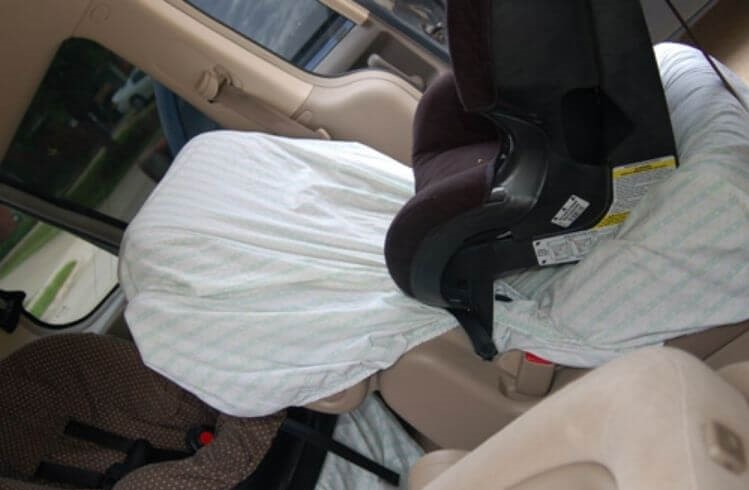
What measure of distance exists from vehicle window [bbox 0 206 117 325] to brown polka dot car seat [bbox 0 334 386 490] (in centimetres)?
40

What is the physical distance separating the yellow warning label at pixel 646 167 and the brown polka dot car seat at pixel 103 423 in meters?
0.84

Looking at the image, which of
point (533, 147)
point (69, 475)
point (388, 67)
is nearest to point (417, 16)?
point (388, 67)

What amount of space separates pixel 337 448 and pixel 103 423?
523 mm

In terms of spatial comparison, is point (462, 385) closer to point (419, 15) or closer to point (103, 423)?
point (103, 423)

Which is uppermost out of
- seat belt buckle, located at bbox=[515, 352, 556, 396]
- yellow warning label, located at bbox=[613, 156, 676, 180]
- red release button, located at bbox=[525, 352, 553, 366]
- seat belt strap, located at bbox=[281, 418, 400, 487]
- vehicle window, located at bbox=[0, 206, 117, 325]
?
yellow warning label, located at bbox=[613, 156, 676, 180]

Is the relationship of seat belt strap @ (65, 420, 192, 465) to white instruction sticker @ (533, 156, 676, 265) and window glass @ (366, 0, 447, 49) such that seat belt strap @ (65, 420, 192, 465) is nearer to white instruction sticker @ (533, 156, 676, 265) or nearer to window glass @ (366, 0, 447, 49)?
white instruction sticker @ (533, 156, 676, 265)

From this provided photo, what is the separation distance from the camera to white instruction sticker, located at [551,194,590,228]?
0.92 metres

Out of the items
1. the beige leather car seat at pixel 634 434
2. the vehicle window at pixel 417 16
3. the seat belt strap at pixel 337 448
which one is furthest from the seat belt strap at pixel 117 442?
the vehicle window at pixel 417 16

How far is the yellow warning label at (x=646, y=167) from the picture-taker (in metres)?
0.90

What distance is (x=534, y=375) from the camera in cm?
111

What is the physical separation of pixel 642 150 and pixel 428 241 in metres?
0.33

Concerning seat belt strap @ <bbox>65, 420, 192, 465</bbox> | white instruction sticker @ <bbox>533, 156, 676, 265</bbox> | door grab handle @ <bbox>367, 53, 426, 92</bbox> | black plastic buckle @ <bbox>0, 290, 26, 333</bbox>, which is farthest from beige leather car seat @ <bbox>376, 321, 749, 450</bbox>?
black plastic buckle @ <bbox>0, 290, 26, 333</bbox>

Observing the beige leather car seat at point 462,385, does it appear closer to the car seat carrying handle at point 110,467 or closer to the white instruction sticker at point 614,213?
the white instruction sticker at point 614,213

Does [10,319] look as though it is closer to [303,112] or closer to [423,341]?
[303,112]
